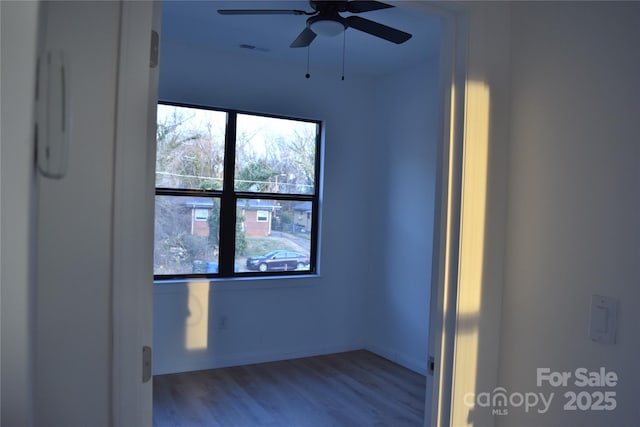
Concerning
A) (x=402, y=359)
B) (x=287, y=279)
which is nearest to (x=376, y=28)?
(x=287, y=279)

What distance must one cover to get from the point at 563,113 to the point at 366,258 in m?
3.50

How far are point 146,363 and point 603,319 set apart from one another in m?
1.13

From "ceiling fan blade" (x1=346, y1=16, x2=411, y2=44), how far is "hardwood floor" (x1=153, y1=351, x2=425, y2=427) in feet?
8.34

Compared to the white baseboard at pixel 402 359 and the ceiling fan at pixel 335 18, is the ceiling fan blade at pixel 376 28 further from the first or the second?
the white baseboard at pixel 402 359

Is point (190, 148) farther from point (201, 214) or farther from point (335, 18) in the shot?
point (335, 18)

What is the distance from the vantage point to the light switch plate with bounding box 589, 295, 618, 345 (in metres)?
1.11

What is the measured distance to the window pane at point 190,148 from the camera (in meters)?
3.68

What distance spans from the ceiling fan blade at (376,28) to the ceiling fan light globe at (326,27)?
72 millimetres

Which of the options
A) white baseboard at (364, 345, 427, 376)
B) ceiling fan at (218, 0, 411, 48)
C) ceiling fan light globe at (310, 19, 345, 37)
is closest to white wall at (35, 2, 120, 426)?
ceiling fan at (218, 0, 411, 48)

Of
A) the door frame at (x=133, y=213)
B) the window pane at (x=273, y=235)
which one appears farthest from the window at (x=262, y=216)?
the door frame at (x=133, y=213)

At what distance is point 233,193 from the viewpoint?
13.1 ft

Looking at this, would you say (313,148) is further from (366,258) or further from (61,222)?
(61,222)

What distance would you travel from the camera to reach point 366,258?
4.64 meters

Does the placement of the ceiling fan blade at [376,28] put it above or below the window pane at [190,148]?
above
